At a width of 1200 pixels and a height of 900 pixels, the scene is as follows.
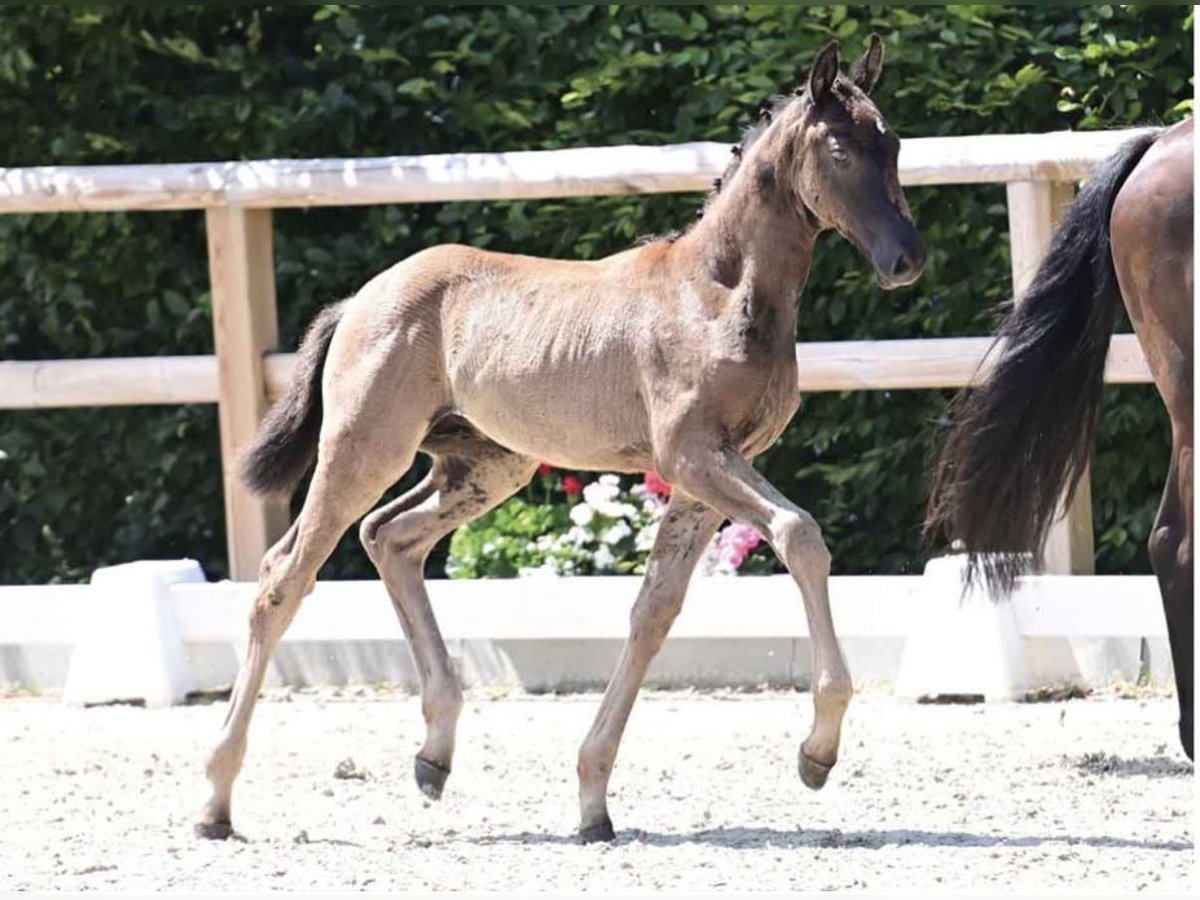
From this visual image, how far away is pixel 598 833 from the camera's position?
427cm

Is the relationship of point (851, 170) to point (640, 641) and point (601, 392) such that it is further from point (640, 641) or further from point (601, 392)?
point (640, 641)

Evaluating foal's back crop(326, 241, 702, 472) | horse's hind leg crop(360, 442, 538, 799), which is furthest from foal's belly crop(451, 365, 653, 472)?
horse's hind leg crop(360, 442, 538, 799)

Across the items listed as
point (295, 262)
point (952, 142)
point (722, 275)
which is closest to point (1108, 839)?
point (722, 275)

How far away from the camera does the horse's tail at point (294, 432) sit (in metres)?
4.84

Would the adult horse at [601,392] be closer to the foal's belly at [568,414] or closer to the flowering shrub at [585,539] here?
the foal's belly at [568,414]

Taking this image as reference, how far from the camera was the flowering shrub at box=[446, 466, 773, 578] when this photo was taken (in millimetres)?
6902

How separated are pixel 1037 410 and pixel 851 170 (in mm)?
1305

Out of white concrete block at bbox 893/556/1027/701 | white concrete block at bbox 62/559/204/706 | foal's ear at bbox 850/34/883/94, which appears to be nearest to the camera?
foal's ear at bbox 850/34/883/94

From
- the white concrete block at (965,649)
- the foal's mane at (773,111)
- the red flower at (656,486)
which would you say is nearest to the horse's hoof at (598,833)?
the foal's mane at (773,111)

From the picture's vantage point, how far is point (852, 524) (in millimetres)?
7414

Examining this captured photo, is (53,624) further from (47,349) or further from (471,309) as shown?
(471,309)

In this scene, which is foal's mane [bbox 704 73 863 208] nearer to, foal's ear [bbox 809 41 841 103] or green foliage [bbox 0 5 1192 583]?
foal's ear [bbox 809 41 841 103]

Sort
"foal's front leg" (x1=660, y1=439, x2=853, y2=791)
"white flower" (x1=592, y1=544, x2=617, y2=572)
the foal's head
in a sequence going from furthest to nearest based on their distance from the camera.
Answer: "white flower" (x1=592, y1=544, x2=617, y2=572) < the foal's head < "foal's front leg" (x1=660, y1=439, x2=853, y2=791)

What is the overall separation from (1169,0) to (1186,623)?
359 centimetres
